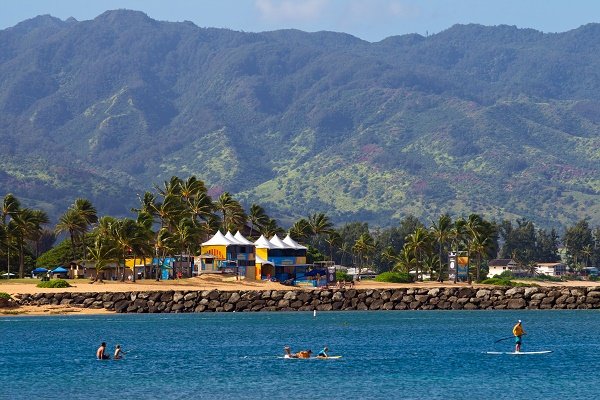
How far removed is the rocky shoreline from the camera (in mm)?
134250

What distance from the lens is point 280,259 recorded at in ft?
611

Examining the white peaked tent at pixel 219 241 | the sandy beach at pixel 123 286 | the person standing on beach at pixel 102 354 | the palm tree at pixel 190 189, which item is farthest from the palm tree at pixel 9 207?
the person standing on beach at pixel 102 354

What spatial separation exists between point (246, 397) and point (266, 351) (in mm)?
25639

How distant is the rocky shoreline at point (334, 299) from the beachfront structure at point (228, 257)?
1470 inches

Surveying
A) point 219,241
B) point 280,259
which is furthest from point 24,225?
point 280,259

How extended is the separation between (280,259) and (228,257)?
979 centimetres

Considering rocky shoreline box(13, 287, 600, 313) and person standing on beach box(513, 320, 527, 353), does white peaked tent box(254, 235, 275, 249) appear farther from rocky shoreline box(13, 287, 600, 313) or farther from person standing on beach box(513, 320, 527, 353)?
person standing on beach box(513, 320, 527, 353)

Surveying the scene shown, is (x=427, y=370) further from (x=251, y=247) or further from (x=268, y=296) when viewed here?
(x=251, y=247)

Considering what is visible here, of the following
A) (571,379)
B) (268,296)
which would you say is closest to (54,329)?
(268,296)

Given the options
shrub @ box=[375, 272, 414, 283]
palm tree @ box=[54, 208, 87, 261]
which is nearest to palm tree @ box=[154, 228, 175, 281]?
palm tree @ box=[54, 208, 87, 261]

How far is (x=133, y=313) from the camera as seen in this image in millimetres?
131750

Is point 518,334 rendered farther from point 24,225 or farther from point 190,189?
point 190,189

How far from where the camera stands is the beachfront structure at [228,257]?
17975 cm

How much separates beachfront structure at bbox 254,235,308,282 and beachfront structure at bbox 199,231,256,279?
2.55m
